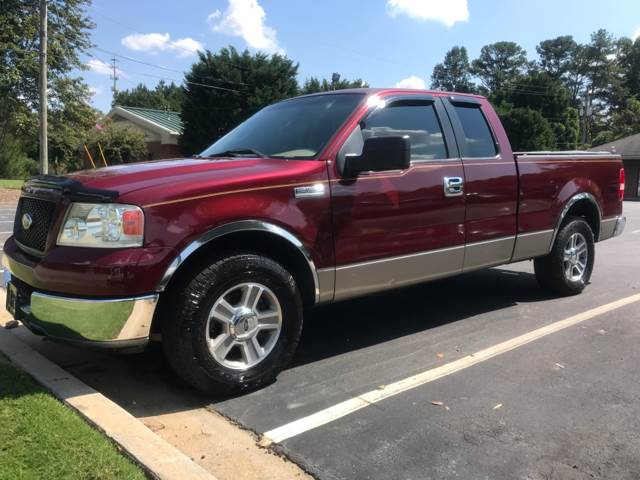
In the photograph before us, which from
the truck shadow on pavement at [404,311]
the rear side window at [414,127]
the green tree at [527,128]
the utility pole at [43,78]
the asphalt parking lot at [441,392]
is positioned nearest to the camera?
the asphalt parking lot at [441,392]

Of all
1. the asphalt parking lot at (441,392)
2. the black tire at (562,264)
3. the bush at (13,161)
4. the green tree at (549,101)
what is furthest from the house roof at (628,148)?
the bush at (13,161)

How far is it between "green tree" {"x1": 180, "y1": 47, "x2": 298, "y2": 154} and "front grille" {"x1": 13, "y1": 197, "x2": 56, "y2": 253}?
30634mm

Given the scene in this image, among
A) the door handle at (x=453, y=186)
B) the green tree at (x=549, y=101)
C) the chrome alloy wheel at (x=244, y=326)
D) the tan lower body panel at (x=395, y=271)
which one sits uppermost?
the green tree at (x=549, y=101)

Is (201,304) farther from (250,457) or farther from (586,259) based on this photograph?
(586,259)

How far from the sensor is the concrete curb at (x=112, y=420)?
2.70 metres

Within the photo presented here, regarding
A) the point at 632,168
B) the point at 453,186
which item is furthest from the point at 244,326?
the point at 632,168

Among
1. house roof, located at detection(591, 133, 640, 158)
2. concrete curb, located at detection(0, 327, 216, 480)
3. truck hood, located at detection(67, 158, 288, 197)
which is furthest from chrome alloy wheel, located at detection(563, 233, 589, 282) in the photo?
house roof, located at detection(591, 133, 640, 158)

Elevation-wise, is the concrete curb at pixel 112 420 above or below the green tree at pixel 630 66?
below

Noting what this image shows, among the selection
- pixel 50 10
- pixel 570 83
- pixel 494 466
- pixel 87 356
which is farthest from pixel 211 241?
pixel 570 83

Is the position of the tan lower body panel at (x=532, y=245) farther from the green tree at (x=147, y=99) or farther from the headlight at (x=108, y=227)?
the green tree at (x=147, y=99)

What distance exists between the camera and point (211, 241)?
355 cm

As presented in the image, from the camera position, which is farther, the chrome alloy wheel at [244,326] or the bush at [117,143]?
the bush at [117,143]

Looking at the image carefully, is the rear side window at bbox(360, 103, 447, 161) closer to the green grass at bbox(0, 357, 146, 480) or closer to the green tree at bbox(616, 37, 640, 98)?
the green grass at bbox(0, 357, 146, 480)

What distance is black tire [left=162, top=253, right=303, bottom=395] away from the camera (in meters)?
3.42
